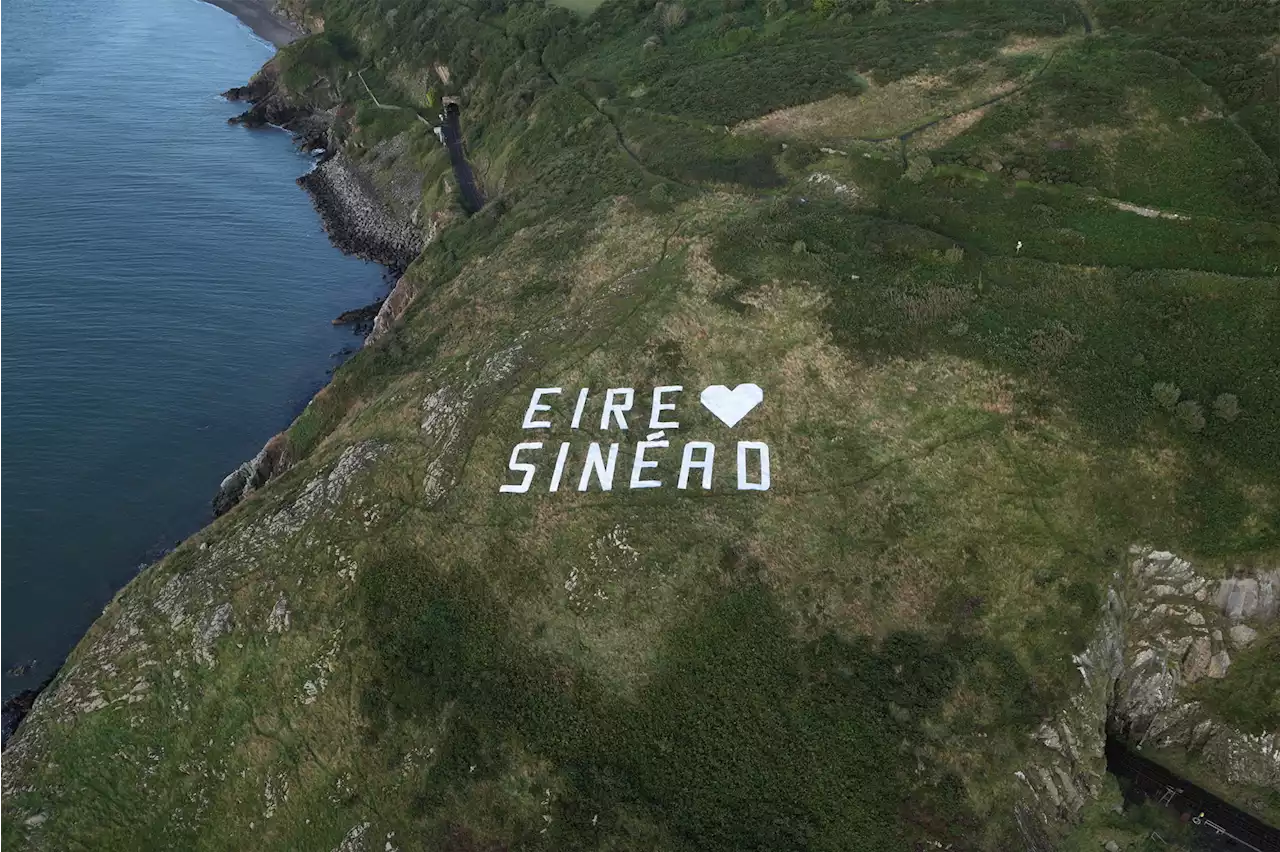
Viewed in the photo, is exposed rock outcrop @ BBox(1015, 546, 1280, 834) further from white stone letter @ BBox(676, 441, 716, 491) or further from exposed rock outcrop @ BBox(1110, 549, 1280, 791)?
white stone letter @ BBox(676, 441, 716, 491)

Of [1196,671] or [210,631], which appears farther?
[210,631]

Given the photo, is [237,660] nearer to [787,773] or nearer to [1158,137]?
Result: [787,773]

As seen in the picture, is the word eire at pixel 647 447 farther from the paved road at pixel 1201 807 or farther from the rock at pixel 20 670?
the rock at pixel 20 670

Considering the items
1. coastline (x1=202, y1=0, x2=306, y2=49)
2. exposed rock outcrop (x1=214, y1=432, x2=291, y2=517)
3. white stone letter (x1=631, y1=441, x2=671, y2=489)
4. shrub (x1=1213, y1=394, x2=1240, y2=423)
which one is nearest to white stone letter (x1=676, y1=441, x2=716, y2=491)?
white stone letter (x1=631, y1=441, x2=671, y2=489)

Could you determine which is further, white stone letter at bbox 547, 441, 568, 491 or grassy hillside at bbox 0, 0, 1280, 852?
white stone letter at bbox 547, 441, 568, 491

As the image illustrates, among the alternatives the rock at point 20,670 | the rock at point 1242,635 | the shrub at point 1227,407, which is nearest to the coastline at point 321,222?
the rock at point 20,670

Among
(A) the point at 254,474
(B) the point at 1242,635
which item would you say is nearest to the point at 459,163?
(A) the point at 254,474

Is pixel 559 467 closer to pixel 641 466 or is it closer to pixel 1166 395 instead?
pixel 641 466
